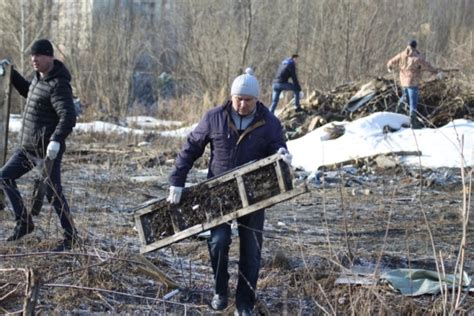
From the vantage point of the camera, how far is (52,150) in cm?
577

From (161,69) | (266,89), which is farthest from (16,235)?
(161,69)

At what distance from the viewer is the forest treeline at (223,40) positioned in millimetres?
26000

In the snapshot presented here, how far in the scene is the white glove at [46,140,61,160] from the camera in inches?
227

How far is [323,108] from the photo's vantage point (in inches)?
645

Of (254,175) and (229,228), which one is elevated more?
(254,175)

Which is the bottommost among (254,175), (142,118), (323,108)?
(142,118)

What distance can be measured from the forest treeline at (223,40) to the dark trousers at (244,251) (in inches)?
776

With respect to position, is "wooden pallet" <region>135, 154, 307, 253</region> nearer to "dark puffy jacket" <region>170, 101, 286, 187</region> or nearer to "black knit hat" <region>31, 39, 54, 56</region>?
"dark puffy jacket" <region>170, 101, 286, 187</region>

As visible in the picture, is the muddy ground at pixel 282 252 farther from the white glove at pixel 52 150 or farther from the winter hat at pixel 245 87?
the winter hat at pixel 245 87

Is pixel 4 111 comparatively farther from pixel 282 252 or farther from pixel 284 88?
pixel 284 88

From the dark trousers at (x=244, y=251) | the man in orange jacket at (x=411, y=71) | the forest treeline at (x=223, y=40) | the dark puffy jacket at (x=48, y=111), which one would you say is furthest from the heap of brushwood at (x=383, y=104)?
the dark trousers at (x=244, y=251)

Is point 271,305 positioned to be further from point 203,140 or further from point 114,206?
point 114,206

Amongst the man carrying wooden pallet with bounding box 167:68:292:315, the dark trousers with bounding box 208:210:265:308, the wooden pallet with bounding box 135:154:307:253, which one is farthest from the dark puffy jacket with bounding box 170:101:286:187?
the dark trousers with bounding box 208:210:265:308

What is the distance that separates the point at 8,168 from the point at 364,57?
21092 millimetres
